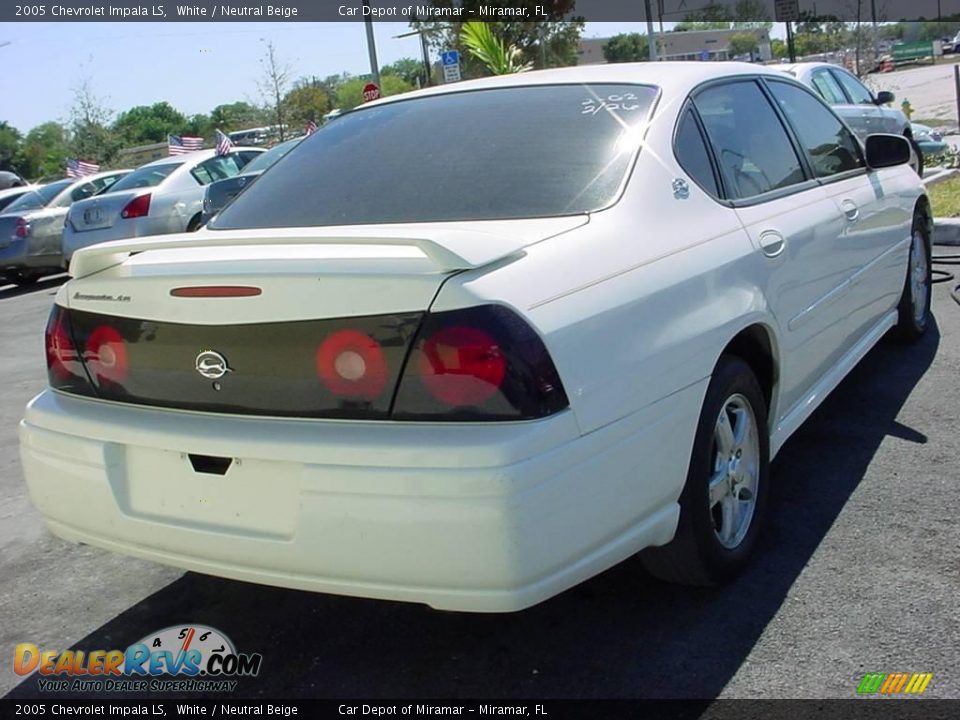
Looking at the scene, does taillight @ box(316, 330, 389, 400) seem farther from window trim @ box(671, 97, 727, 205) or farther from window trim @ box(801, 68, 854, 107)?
window trim @ box(801, 68, 854, 107)

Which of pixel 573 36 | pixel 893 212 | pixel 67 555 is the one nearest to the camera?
pixel 67 555

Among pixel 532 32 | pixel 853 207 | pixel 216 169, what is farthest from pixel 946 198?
pixel 532 32

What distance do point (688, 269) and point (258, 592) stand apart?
177cm

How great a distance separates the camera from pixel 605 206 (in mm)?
2824

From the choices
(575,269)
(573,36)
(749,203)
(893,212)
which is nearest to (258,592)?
(575,269)

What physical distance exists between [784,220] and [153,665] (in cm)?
254

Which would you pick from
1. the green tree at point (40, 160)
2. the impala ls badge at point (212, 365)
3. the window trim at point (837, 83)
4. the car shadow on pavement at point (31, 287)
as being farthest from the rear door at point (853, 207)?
the green tree at point (40, 160)

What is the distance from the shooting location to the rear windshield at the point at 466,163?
294 cm

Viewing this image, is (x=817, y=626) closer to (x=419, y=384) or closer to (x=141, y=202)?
(x=419, y=384)

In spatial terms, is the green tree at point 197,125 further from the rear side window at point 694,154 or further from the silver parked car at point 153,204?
the rear side window at point 694,154

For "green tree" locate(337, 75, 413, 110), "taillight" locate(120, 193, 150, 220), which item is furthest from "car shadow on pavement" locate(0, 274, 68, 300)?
"green tree" locate(337, 75, 413, 110)

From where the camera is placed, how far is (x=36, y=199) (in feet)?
50.3

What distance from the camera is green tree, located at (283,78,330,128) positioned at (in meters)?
39.0

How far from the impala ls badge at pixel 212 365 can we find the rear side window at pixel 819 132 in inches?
105
